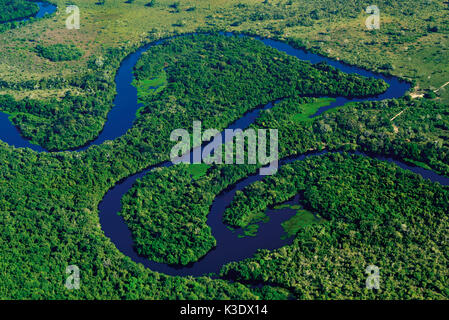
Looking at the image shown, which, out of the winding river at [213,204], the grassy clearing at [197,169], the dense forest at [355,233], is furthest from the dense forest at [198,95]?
the dense forest at [355,233]

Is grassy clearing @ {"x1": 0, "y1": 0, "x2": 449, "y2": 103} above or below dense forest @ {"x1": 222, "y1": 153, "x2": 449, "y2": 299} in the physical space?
above

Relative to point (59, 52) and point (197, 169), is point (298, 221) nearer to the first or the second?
point (197, 169)

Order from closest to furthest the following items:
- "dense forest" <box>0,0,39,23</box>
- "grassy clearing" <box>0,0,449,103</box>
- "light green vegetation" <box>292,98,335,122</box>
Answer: "light green vegetation" <box>292,98,335,122</box> → "grassy clearing" <box>0,0,449,103</box> → "dense forest" <box>0,0,39,23</box>

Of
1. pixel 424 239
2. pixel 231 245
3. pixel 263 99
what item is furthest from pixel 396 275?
pixel 263 99

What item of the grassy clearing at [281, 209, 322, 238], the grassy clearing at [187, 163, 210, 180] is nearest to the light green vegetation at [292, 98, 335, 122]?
the grassy clearing at [187, 163, 210, 180]

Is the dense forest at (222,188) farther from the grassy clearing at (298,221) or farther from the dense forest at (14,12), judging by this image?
the dense forest at (14,12)

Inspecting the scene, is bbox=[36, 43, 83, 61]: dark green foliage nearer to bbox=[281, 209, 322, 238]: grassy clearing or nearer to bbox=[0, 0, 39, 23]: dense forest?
bbox=[0, 0, 39, 23]: dense forest
